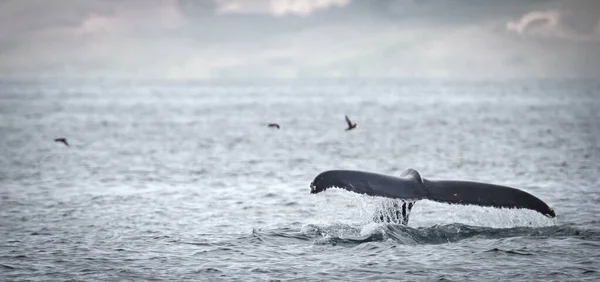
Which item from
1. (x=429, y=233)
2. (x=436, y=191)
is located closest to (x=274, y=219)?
(x=429, y=233)

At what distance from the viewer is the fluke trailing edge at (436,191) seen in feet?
38.5

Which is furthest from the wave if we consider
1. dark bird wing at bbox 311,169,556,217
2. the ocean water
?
dark bird wing at bbox 311,169,556,217

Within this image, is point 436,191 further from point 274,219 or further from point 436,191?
point 274,219

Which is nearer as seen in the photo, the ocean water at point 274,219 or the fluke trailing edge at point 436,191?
the fluke trailing edge at point 436,191

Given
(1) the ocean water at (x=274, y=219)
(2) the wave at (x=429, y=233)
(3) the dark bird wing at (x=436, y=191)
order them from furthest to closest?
(2) the wave at (x=429, y=233)
(1) the ocean water at (x=274, y=219)
(3) the dark bird wing at (x=436, y=191)

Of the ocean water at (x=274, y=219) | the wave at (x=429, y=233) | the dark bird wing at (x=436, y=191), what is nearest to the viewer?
the dark bird wing at (x=436, y=191)

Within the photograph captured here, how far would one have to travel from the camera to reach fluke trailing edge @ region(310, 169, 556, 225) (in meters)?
11.8

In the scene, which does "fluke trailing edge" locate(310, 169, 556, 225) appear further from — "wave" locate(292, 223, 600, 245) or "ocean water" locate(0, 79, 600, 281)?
"wave" locate(292, 223, 600, 245)

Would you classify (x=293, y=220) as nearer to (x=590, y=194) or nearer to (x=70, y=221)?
(x=70, y=221)

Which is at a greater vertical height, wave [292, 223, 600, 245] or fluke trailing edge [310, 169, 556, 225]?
fluke trailing edge [310, 169, 556, 225]

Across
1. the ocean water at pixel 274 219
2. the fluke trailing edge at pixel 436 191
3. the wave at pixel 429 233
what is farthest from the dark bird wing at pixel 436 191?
the wave at pixel 429 233

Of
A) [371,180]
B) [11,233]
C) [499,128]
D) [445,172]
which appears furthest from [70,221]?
[499,128]

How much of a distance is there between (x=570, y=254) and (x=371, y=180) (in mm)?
4214

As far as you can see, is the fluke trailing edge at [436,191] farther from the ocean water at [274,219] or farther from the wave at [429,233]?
the wave at [429,233]
